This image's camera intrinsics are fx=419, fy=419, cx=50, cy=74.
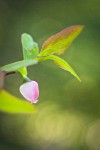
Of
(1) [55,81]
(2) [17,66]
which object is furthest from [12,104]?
(1) [55,81]

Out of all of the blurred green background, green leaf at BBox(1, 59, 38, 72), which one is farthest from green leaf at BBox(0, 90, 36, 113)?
the blurred green background

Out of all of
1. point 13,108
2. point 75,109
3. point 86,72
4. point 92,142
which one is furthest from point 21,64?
point 92,142

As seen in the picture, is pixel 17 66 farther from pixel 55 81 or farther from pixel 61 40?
pixel 55 81

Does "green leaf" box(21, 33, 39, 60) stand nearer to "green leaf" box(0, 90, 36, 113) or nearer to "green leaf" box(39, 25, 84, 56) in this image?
"green leaf" box(39, 25, 84, 56)

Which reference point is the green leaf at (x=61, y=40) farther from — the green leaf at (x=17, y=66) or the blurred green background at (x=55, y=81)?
the blurred green background at (x=55, y=81)

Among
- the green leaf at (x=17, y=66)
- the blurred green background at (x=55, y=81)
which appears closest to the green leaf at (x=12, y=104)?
the green leaf at (x=17, y=66)
